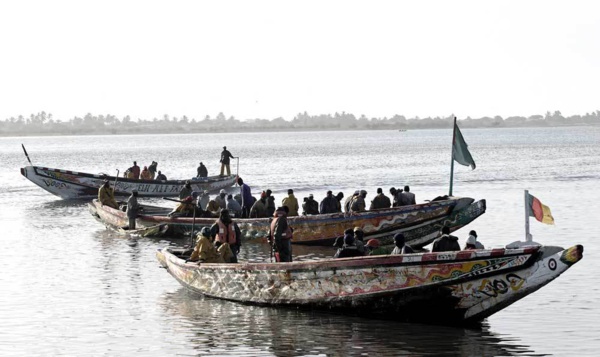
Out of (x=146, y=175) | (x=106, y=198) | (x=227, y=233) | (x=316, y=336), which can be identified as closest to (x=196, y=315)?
(x=227, y=233)

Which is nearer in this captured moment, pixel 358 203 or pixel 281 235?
pixel 281 235

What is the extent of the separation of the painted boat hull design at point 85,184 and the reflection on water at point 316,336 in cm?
2885

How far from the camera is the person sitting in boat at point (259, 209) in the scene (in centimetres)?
2997

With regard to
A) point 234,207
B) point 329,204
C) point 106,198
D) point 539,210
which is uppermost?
point 539,210

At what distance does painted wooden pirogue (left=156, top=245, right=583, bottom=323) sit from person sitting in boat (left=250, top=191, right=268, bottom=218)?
Result: 401 inches

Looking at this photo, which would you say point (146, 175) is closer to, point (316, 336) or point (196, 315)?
point (196, 315)

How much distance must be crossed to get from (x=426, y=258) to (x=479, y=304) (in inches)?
51.4

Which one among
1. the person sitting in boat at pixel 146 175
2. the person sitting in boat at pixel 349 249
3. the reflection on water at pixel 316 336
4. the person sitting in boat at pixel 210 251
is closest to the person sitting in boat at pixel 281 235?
the person sitting in boat at pixel 210 251

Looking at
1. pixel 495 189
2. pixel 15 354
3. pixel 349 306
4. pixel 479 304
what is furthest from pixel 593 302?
pixel 495 189

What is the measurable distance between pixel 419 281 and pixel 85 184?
34.7 metres

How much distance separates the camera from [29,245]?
31781mm

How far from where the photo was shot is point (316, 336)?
57.8 feet

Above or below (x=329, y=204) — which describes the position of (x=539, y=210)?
above

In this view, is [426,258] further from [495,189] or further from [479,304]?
[495,189]
